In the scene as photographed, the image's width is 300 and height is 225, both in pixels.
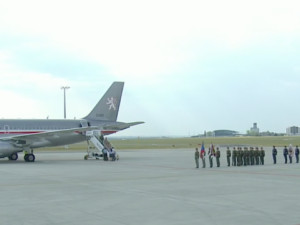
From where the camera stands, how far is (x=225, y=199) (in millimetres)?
12219

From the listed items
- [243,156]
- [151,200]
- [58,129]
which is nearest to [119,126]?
[58,129]

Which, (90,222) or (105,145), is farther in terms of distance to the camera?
(105,145)

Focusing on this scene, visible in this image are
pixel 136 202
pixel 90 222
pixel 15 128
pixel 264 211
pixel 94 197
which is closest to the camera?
pixel 90 222

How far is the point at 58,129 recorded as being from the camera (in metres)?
34.2

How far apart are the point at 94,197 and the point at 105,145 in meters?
20.4

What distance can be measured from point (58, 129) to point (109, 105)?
503 centimetres

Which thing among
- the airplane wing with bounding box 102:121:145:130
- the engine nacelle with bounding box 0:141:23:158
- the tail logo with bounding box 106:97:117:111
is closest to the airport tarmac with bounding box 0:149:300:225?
the engine nacelle with bounding box 0:141:23:158

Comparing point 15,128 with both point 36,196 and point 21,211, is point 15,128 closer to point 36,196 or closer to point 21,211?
point 36,196

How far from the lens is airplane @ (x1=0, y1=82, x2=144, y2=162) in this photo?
1188 inches

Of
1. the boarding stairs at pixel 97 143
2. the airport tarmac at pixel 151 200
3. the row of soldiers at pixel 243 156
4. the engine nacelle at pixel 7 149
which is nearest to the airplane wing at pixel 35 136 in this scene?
the engine nacelle at pixel 7 149

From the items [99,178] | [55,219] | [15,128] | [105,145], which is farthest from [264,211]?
[15,128]

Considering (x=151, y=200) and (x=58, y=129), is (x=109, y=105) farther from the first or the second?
(x=151, y=200)

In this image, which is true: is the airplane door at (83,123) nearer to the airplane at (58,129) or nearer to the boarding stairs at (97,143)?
the airplane at (58,129)

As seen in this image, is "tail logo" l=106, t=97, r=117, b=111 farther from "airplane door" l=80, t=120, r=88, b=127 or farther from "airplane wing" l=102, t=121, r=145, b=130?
"airplane door" l=80, t=120, r=88, b=127
